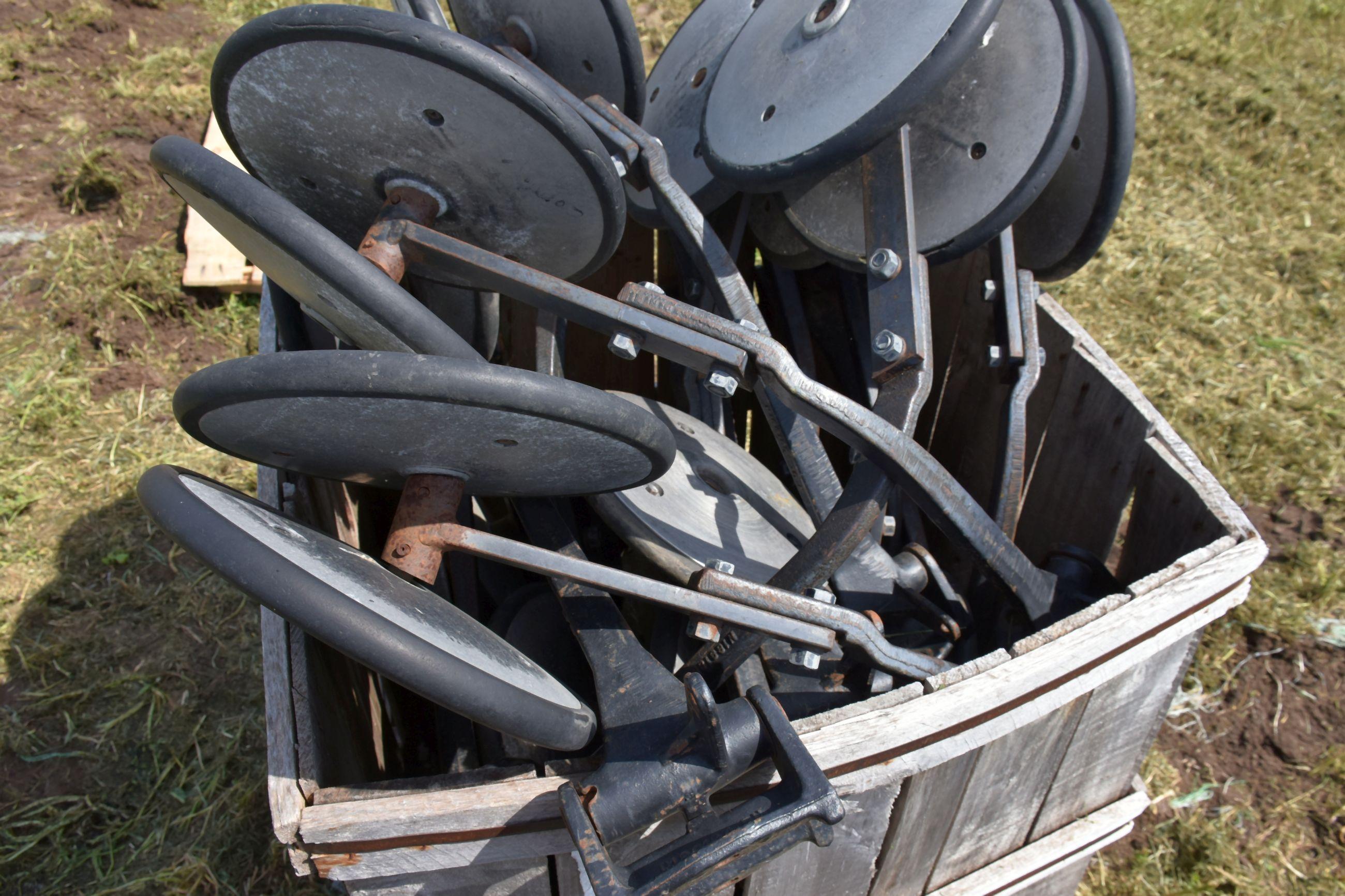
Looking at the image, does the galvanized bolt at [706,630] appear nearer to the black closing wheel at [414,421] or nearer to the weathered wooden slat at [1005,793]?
the black closing wheel at [414,421]

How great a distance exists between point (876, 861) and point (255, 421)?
122cm

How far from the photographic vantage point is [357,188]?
183cm

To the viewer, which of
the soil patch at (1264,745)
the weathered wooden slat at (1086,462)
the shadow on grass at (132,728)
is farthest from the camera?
the soil patch at (1264,745)

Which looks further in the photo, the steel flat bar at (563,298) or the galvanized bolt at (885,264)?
the galvanized bolt at (885,264)

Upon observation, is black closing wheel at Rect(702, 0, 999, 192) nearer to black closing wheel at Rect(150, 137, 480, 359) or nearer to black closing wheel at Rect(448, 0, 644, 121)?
black closing wheel at Rect(448, 0, 644, 121)

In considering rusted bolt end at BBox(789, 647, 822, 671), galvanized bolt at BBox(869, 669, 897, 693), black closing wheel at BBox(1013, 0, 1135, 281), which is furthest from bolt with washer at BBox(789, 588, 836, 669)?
black closing wheel at BBox(1013, 0, 1135, 281)

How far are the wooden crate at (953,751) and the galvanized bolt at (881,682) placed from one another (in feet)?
0.67

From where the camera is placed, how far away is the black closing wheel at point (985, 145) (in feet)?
6.27

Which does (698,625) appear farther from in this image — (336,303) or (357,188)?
(357,188)

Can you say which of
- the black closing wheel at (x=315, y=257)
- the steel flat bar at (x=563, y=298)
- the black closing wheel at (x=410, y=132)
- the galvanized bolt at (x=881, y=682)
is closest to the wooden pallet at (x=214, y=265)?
the black closing wheel at (x=410, y=132)

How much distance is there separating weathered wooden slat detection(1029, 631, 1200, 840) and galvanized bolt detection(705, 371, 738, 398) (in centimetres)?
79

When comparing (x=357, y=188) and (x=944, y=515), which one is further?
(x=357, y=188)

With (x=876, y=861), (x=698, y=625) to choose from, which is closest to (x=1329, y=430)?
(x=876, y=861)

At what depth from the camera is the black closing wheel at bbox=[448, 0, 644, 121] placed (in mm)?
2221
